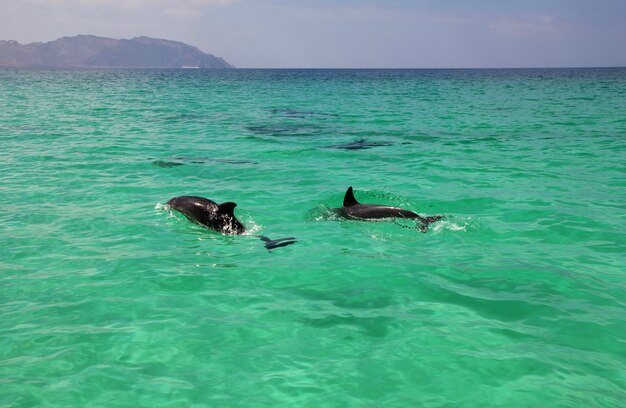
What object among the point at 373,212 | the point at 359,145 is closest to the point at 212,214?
the point at 373,212

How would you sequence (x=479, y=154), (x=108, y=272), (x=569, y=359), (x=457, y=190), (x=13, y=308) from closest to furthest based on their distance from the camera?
1. (x=569, y=359)
2. (x=13, y=308)
3. (x=108, y=272)
4. (x=457, y=190)
5. (x=479, y=154)

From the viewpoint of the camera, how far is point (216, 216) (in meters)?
10.4

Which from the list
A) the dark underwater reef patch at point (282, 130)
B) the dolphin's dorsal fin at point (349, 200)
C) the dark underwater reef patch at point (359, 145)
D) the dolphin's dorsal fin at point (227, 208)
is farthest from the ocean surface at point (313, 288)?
the dark underwater reef patch at point (282, 130)

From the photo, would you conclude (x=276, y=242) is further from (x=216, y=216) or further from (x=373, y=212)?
(x=373, y=212)

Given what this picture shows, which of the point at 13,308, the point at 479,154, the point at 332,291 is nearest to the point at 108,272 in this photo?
the point at 13,308

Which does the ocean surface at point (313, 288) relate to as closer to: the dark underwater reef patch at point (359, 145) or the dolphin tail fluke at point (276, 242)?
the dolphin tail fluke at point (276, 242)

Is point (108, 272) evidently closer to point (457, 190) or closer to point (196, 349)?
point (196, 349)

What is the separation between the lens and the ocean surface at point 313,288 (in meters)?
5.33

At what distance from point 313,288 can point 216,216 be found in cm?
344

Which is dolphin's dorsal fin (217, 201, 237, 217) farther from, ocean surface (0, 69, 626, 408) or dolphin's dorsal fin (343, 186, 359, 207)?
dolphin's dorsal fin (343, 186, 359, 207)

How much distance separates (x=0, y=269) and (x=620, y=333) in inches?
343

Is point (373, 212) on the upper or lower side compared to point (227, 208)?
lower

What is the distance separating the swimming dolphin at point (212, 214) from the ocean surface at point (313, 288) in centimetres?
26

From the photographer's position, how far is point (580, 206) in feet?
40.2
